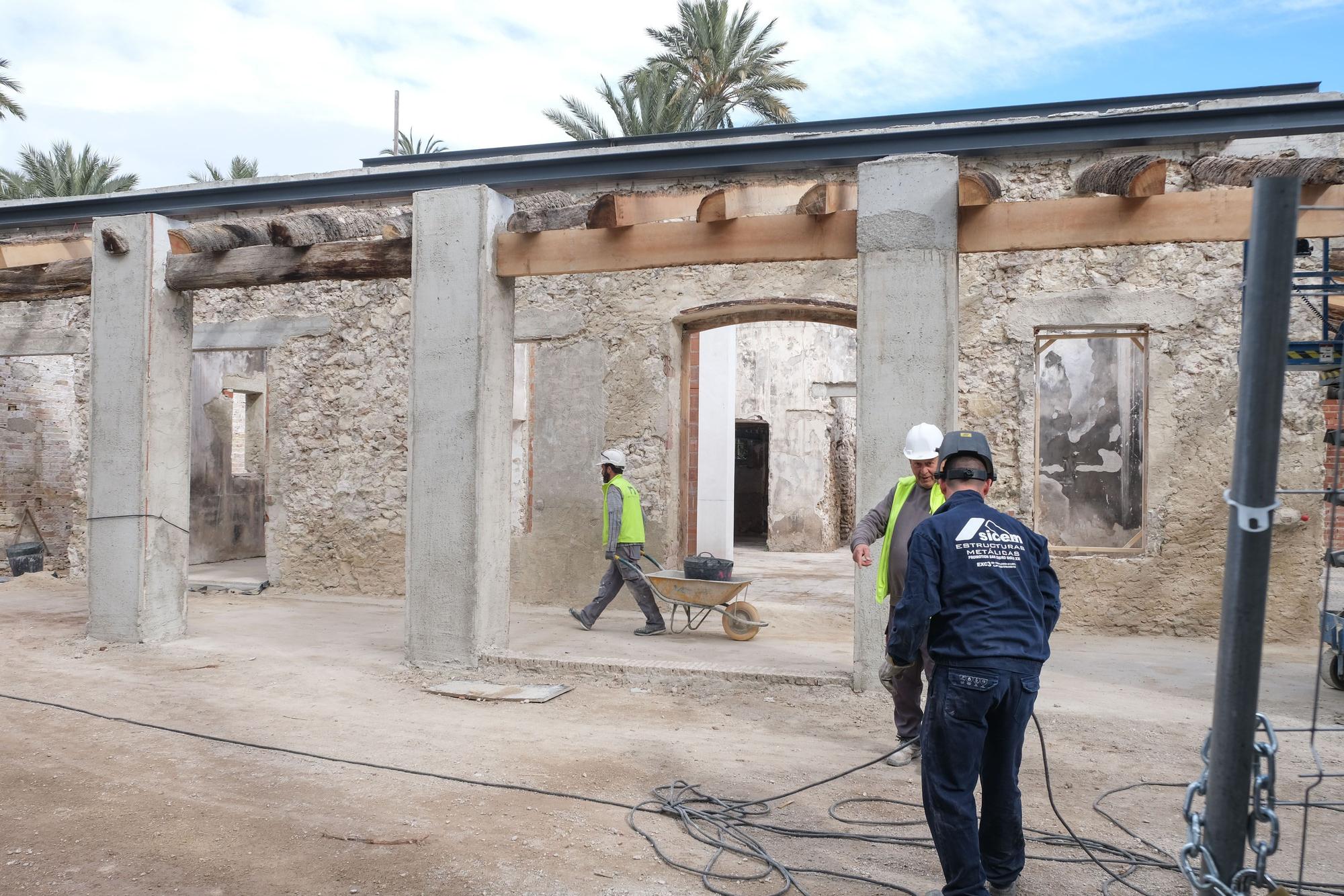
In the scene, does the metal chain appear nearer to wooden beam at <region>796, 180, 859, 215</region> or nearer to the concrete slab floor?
wooden beam at <region>796, 180, 859, 215</region>

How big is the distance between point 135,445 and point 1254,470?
8508 mm

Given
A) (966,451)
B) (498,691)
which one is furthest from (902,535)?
(498,691)

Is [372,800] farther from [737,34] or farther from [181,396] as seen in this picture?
[737,34]

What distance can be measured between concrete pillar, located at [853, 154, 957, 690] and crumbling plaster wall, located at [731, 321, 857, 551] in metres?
13.7

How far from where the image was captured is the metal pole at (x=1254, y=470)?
214cm

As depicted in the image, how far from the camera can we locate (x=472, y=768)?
511 cm

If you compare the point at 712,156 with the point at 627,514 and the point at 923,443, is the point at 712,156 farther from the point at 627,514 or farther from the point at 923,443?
the point at 923,443

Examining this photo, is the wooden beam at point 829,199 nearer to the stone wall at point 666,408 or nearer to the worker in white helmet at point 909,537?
the stone wall at point 666,408

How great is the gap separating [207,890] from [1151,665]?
695 cm

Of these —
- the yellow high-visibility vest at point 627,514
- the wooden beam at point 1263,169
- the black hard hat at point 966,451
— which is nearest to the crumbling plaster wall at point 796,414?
the yellow high-visibility vest at point 627,514

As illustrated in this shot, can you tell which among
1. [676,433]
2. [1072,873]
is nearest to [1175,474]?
[676,433]

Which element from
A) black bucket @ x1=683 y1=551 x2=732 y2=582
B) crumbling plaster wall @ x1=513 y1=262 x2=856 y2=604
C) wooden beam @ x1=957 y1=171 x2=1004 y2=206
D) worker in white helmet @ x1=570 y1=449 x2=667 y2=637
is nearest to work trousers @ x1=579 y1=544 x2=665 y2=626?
worker in white helmet @ x1=570 y1=449 x2=667 y2=637

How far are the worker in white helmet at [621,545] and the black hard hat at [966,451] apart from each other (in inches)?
218

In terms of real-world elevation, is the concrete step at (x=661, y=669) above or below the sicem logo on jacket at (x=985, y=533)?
below
